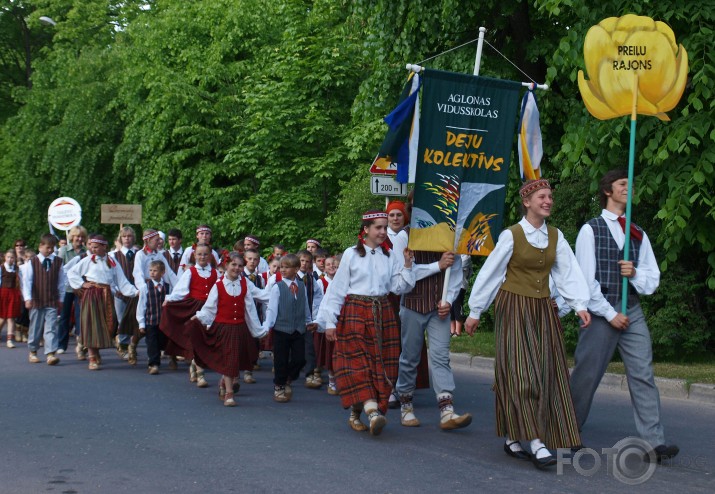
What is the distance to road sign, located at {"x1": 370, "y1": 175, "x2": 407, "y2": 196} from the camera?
46.6 feet

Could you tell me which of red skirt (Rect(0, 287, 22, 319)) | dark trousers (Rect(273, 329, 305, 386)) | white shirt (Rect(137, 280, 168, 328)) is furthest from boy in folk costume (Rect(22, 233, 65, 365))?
dark trousers (Rect(273, 329, 305, 386))

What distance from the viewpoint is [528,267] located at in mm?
7227

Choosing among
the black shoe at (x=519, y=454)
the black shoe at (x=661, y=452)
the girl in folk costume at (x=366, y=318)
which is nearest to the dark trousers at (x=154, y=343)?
the girl in folk costume at (x=366, y=318)

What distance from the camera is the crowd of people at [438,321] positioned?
23.4 feet

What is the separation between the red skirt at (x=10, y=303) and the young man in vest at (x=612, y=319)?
13.2 m

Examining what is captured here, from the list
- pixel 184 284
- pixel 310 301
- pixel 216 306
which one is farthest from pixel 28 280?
pixel 216 306

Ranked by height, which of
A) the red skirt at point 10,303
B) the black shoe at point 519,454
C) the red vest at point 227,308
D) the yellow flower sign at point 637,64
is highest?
the yellow flower sign at point 637,64

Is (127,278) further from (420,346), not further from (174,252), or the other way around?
(420,346)

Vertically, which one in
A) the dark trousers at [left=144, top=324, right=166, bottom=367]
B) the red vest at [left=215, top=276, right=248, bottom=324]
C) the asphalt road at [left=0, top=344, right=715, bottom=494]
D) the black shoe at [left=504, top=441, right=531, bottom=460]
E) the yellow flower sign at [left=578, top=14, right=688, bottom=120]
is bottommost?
the asphalt road at [left=0, top=344, right=715, bottom=494]

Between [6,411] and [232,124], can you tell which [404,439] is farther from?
[232,124]

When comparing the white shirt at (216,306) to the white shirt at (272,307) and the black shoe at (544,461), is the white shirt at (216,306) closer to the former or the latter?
the white shirt at (272,307)

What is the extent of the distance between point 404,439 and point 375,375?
23.2 inches

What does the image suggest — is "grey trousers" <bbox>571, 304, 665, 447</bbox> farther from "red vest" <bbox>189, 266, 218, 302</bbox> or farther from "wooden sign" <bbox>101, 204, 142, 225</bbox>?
"wooden sign" <bbox>101, 204, 142, 225</bbox>

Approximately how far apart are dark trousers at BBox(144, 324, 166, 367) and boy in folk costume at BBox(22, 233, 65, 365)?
2043 mm
